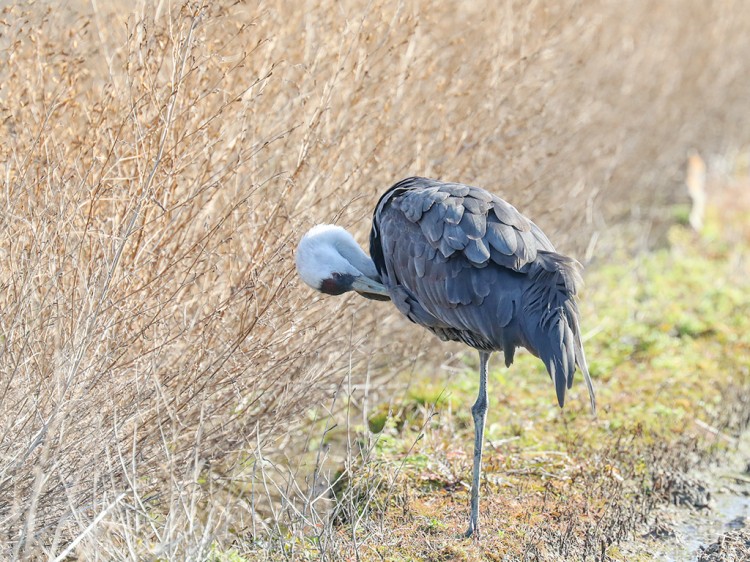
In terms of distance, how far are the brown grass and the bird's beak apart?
0.78 ft

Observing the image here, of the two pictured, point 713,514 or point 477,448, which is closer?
point 477,448

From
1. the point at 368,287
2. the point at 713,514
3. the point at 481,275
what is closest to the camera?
the point at 481,275

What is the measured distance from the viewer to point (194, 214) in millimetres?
4680

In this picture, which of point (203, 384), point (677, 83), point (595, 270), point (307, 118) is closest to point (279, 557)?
point (203, 384)

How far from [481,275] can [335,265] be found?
2.23 ft

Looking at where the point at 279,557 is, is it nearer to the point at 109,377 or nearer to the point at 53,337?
the point at 109,377

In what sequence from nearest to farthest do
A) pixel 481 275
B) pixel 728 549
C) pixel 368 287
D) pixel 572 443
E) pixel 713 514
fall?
pixel 481 275 < pixel 728 549 < pixel 368 287 < pixel 713 514 < pixel 572 443

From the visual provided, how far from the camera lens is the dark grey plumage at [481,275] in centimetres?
429

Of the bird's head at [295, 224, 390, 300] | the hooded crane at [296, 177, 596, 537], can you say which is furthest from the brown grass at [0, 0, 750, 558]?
the hooded crane at [296, 177, 596, 537]

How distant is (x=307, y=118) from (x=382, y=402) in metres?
1.98

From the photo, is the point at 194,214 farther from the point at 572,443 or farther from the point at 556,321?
the point at 572,443

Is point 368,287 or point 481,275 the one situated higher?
point 481,275

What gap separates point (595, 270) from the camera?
9.16m

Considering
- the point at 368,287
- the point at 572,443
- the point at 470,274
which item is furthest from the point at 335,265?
the point at 572,443
